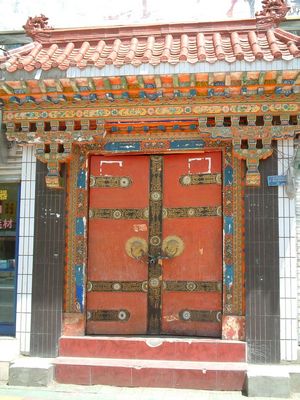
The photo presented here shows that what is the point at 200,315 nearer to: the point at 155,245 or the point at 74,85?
the point at 155,245

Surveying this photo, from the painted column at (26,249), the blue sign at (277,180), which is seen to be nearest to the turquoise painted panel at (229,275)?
the blue sign at (277,180)

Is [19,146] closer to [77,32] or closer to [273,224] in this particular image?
[77,32]

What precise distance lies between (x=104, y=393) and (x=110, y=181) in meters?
2.72

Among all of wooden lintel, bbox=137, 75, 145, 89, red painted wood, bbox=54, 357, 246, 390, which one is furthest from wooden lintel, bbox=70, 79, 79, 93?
red painted wood, bbox=54, 357, 246, 390

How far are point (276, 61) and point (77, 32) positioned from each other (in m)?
3.33

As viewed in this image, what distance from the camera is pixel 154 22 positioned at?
784 cm

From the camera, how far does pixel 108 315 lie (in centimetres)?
661

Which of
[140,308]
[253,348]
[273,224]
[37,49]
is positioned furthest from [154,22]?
[253,348]

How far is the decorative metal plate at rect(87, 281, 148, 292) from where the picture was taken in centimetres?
662

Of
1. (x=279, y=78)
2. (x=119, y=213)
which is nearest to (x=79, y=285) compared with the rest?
(x=119, y=213)

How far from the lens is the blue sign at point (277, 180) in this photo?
6.19 metres

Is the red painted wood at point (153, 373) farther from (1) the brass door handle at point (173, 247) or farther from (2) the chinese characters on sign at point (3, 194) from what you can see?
(2) the chinese characters on sign at point (3, 194)

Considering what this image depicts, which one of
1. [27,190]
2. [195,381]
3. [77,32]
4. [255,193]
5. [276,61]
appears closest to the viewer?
[276,61]

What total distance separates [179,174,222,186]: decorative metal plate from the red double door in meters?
0.01
